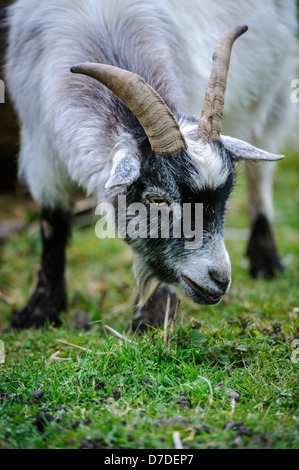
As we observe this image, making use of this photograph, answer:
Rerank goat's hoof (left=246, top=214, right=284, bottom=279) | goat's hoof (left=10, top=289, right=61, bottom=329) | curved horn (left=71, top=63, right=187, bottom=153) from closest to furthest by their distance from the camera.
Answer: curved horn (left=71, top=63, right=187, bottom=153) → goat's hoof (left=10, top=289, right=61, bottom=329) → goat's hoof (left=246, top=214, right=284, bottom=279)

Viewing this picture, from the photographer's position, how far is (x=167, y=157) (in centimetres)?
321

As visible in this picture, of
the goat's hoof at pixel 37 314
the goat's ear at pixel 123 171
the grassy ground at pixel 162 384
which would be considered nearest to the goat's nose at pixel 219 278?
the grassy ground at pixel 162 384

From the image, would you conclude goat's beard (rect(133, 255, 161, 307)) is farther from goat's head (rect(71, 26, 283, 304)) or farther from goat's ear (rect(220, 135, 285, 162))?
goat's ear (rect(220, 135, 285, 162))

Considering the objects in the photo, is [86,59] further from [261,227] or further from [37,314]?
[261,227]

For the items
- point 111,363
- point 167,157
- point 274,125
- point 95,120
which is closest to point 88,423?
point 111,363

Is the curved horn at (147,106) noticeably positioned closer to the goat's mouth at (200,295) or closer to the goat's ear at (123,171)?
the goat's ear at (123,171)

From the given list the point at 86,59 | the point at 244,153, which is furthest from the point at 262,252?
the point at 86,59

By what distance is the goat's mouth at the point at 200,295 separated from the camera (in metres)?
3.38

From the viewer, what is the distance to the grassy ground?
2.46 metres

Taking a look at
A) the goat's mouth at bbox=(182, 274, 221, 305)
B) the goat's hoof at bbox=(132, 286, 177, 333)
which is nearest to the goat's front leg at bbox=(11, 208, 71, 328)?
the goat's hoof at bbox=(132, 286, 177, 333)

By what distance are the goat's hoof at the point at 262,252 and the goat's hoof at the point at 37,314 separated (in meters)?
2.35

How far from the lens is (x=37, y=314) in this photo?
15.5ft

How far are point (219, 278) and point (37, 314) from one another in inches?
82.4

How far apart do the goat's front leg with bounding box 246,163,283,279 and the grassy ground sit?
50.5 inches
